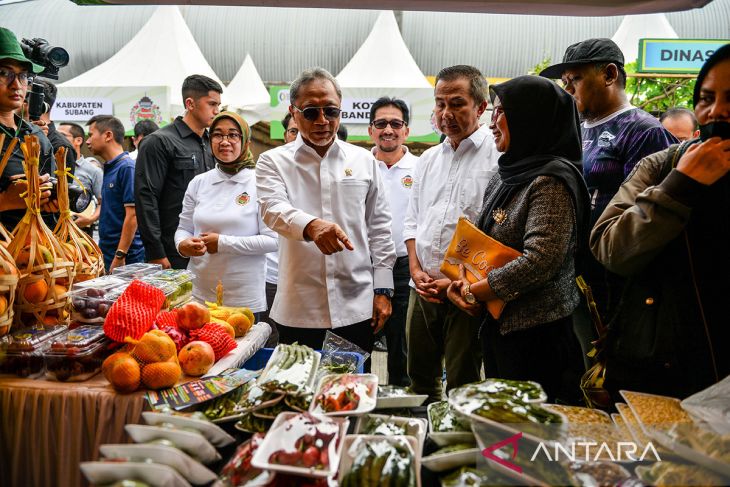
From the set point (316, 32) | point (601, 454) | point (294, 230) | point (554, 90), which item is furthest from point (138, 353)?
point (316, 32)

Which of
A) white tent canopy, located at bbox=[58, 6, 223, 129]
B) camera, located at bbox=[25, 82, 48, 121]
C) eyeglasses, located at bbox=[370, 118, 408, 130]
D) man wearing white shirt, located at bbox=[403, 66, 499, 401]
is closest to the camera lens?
man wearing white shirt, located at bbox=[403, 66, 499, 401]

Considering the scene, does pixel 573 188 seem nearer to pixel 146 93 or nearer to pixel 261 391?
pixel 261 391

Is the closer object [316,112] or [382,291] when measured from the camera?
[316,112]

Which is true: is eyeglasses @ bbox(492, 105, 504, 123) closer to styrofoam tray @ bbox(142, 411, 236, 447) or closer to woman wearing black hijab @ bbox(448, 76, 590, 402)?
woman wearing black hijab @ bbox(448, 76, 590, 402)

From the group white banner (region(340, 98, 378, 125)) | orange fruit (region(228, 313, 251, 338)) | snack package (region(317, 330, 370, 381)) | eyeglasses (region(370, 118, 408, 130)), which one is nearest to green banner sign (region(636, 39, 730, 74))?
eyeglasses (region(370, 118, 408, 130))

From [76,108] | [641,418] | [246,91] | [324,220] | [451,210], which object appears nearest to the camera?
[641,418]

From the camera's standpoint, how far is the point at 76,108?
8.94 metres

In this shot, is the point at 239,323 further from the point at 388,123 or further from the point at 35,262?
the point at 388,123

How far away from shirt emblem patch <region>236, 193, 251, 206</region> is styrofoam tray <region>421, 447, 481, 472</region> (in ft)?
7.16

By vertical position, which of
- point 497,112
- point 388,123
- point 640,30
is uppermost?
point 640,30

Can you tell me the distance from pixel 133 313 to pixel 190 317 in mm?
206

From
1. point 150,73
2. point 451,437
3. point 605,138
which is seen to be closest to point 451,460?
point 451,437

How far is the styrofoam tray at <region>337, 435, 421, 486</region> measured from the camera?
1246 millimetres

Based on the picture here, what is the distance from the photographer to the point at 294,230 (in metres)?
2.32
